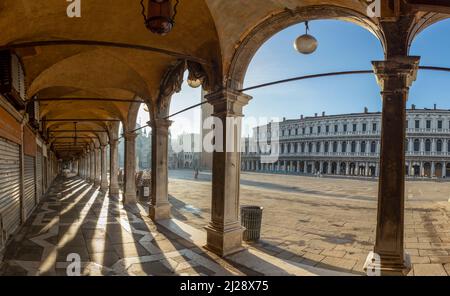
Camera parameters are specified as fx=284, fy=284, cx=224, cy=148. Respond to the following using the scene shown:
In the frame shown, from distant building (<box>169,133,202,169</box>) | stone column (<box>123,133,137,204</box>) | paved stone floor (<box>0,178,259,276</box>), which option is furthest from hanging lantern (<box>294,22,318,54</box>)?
distant building (<box>169,133,202,169</box>)

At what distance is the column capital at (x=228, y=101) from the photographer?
6426 millimetres

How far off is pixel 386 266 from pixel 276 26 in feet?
15.9

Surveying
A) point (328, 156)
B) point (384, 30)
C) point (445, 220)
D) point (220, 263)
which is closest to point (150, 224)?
point (220, 263)

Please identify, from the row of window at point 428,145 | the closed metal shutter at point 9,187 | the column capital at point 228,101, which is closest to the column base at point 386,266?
the column capital at point 228,101

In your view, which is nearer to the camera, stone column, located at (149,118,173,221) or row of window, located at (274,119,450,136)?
stone column, located at (149,118,173,221)

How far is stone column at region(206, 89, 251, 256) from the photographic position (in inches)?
252

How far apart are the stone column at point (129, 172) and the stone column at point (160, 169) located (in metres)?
3.82

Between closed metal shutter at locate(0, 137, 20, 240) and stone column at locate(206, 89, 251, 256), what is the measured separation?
175 inches

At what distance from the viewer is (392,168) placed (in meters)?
4.20

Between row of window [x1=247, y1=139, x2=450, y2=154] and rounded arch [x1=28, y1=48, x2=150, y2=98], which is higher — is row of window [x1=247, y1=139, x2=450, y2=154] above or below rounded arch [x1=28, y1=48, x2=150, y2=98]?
below

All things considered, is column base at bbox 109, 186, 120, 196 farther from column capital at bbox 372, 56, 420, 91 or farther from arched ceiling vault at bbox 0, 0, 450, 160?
column capital at bbox 372, 56, 420, 91

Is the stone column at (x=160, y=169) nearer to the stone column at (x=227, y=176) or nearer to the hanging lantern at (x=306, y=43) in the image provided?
the stone column at (x=227, y=176)

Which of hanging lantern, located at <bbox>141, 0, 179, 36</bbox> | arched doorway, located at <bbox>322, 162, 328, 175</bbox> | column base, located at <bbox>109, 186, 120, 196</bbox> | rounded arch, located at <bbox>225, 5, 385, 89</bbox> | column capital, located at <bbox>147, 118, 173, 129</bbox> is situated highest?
rounded arch, located at <bbox>225, 5, 385, 89</bbox>

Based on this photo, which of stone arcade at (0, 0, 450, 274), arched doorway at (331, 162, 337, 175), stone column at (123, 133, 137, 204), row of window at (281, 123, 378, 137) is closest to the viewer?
stone arcade at (0, 0, 450, 274)
